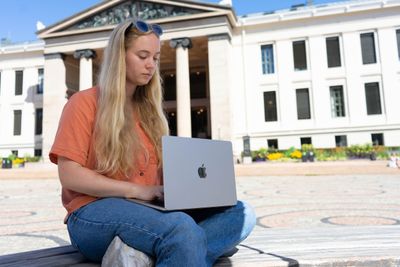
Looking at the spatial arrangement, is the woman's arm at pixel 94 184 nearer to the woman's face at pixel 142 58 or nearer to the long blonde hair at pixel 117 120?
the long blonde hair at pixel 117 120

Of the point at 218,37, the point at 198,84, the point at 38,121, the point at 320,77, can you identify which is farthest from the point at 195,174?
the point at 38,121

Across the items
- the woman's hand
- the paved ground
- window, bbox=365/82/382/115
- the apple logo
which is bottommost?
the paved ground

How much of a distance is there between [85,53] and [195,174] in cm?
3066

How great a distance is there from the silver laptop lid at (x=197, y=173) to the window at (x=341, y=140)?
2921 centimetres

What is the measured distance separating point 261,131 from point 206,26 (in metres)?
9.91

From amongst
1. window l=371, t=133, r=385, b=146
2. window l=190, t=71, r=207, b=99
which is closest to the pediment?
window l=190, t=71, r=207, b=99

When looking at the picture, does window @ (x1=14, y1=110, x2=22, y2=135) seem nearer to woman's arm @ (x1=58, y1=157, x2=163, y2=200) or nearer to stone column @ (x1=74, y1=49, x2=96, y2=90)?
stone column @ (x1=74, y1=49, x2=96, y2=90)

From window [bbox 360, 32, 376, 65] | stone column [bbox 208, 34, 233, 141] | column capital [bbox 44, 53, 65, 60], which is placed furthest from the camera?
column capital [bbox 44, 53, 65, 60]

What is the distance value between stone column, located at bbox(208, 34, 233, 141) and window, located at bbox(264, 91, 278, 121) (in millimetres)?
5098

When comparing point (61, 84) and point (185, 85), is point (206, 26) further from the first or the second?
point (61, 84)

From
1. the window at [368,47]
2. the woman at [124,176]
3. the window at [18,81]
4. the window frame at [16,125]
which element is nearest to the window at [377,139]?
the window at [368,47]

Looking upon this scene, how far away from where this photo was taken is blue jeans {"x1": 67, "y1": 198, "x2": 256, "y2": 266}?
5.15 ft

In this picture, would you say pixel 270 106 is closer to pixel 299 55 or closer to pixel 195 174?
pixel 299 55

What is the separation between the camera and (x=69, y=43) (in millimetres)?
30703
